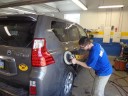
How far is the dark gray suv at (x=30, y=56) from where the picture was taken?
1.78m

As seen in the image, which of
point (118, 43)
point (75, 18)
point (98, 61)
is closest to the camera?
point (98, 61)

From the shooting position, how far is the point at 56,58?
80.6 inches

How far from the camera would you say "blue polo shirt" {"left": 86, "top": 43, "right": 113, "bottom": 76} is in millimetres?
2159

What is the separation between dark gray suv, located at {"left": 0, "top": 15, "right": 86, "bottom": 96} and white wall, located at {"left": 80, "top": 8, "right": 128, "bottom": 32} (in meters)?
6.92

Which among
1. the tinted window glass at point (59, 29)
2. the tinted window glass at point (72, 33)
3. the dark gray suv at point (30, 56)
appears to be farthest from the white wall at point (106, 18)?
the dark gray suv at point (30, 56)

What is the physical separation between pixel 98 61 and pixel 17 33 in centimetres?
145

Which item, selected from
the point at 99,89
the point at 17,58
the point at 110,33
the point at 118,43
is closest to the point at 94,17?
the point at 110,33

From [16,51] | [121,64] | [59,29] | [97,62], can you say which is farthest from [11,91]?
[121,64]

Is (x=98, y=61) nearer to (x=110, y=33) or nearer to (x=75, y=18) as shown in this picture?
(x=110, y=33)

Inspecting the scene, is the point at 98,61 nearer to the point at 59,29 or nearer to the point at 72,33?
the point at 59,29

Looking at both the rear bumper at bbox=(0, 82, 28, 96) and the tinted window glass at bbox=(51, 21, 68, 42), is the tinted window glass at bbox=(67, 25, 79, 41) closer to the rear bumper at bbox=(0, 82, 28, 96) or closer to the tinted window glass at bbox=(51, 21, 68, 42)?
the tinted window glass at bbox=(51, 21, 68, 42)

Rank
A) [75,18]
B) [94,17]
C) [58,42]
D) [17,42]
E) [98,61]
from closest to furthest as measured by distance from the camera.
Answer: [17,42] → [58,42] → [98,61] → [94,17] → [75,18]

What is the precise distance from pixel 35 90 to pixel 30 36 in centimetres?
77

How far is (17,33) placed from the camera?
2.02m
